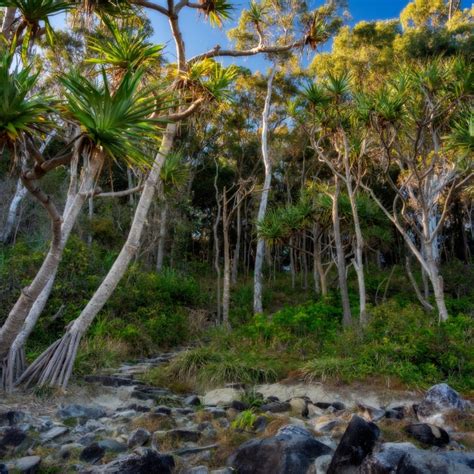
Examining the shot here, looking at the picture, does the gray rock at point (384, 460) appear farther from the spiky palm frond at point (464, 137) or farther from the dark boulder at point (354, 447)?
the spiky palm frond at point (464, 137)

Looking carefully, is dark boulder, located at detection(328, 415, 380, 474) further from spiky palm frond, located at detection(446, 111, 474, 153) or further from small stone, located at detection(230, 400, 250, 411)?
spiky palm frond, located at detection(446, 111, 474, 153)

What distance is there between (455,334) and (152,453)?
5.99m

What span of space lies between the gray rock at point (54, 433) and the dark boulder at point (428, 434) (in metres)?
3.06

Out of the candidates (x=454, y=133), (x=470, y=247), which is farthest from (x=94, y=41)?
(x=470, y=247)

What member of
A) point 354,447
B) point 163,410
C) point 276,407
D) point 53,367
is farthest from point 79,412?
point 354,447

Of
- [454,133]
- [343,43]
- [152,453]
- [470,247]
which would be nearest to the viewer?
[152,453]

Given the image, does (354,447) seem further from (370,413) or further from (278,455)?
(370,413)

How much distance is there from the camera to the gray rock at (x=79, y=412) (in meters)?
5.14

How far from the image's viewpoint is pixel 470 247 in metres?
25.8

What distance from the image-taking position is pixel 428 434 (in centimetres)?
429

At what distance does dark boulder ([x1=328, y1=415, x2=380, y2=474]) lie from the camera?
11.3 ft

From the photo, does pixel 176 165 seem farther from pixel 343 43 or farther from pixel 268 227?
pixel 343 43

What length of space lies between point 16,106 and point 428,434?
439cm

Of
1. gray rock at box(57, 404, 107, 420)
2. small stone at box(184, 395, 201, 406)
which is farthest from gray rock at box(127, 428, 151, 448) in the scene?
small stone at box(184, 395, 201, 406)
